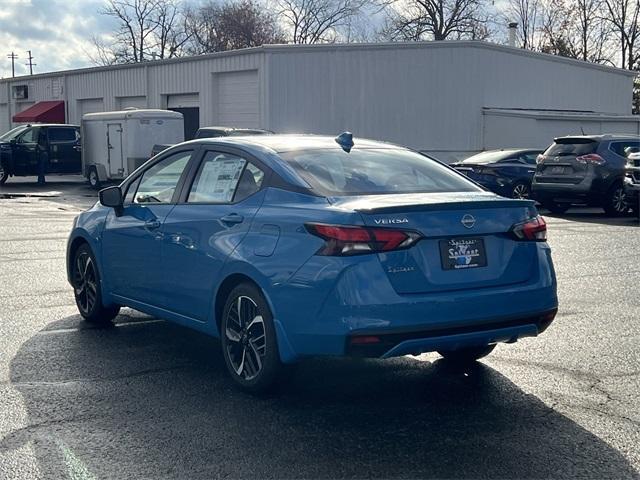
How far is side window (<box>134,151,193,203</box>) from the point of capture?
658 cm

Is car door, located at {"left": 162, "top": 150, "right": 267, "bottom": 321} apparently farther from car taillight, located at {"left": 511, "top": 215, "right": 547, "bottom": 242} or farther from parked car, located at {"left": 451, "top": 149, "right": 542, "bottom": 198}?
parked car, located at {"left": 451, "top": 149, "right": 542, "bottom": 198}

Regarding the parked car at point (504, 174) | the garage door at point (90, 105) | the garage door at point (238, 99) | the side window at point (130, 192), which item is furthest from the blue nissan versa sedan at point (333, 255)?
the garage door at point (90, 105)

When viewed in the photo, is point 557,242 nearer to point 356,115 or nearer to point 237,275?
point 237,275

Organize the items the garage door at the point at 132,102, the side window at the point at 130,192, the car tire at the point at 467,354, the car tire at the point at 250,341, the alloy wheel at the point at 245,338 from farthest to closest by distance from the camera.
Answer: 1. the garage door at the point at 132,102
2. the side window at the point at 130,192
3. the car tire at the point at 467,354
4. the alloy wheel at the point at 245,338
5. the car tire at the point at 250,341

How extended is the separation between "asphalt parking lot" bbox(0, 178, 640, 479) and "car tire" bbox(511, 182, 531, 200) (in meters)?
12.3

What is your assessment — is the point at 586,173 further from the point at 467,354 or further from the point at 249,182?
the point at 249,182

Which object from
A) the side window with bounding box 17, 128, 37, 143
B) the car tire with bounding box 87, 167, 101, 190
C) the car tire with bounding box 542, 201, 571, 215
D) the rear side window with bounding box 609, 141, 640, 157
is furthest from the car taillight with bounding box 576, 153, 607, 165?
the side window with bounding box 17, 128, 37, 143

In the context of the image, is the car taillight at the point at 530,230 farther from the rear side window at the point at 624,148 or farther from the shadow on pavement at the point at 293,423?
the rear side window at the point at 624,148

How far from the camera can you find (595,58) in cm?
5406

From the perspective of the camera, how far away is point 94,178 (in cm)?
2738

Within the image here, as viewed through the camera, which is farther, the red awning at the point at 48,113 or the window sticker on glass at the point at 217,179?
the red awning at the point at 48,113

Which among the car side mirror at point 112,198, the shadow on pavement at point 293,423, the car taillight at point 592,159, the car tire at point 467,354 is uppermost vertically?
the car taillight at point 592,159

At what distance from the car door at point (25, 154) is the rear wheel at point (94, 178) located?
2.20 m

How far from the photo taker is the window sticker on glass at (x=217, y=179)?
19.5ft
